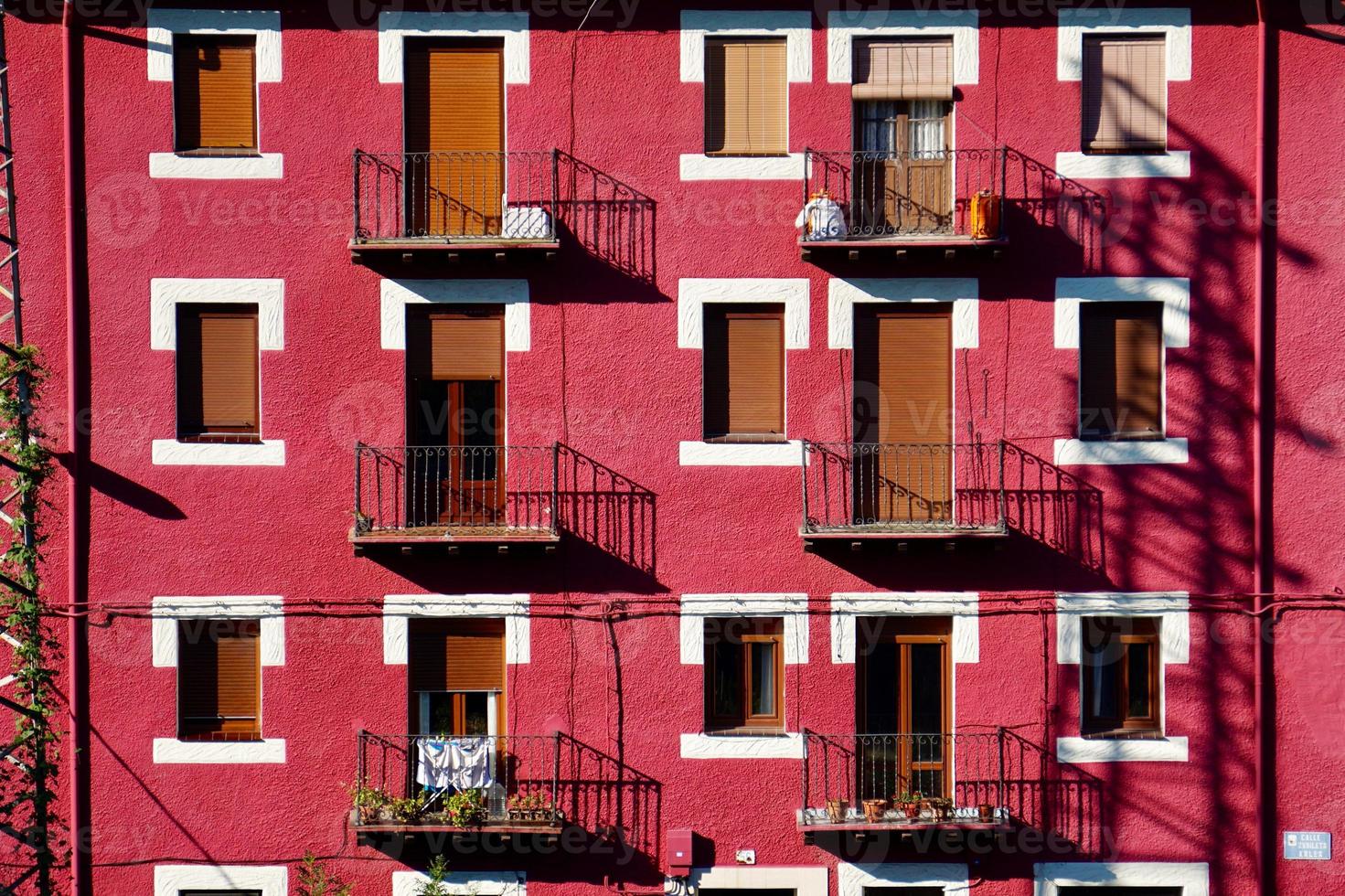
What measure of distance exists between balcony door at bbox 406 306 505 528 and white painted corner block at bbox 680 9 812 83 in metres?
3.59

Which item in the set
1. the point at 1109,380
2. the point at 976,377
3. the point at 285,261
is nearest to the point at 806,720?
the point at 976,377

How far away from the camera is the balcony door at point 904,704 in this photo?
43.6ft

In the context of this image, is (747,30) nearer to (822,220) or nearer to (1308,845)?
(822,220)

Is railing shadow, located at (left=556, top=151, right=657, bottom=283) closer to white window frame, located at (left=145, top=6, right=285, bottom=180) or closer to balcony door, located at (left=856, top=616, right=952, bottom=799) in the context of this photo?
white window frame, located at (left=145, top=6, right=285, bottom=180)

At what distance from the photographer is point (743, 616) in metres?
13.3

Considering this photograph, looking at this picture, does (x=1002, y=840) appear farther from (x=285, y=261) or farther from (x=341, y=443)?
(x=285, y=261)

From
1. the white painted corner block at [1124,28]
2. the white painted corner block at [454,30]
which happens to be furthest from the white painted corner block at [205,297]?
the white painted corner block at [1124,28]

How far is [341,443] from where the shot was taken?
13.3m

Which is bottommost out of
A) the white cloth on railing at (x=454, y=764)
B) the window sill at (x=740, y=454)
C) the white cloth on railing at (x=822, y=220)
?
the white cloth on railing at (x=454, y=764)

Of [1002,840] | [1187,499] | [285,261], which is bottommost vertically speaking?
[1002,840]

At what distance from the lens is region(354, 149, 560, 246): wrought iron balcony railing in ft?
43.2

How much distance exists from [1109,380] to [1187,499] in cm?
158

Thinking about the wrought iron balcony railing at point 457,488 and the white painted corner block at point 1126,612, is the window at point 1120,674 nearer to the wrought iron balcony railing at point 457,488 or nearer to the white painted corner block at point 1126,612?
the white painted corner block at point 1126,612

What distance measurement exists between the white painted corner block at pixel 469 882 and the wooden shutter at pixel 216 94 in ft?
27.6
